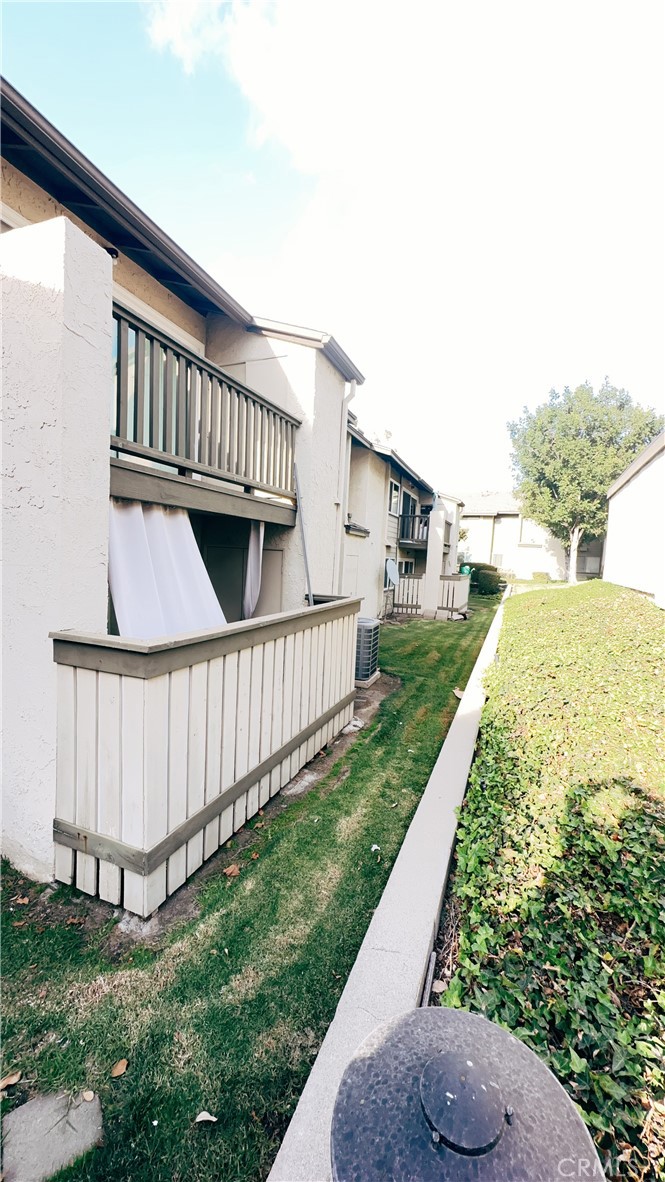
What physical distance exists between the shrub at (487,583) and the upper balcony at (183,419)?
21886 mm

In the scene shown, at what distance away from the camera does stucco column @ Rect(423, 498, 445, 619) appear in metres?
16.4

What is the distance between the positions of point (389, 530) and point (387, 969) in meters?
14.1

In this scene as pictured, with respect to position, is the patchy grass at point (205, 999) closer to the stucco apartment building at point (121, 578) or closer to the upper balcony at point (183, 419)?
the stucco apartment building at point (121, 578)

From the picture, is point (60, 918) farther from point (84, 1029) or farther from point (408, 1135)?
point (408, 1135)

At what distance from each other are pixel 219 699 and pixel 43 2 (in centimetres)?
531

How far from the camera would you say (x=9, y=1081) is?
1.98 metres

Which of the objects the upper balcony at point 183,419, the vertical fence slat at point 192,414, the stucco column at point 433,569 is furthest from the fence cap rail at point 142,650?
the stucco column at point 433,569

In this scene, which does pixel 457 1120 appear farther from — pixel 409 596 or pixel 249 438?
pixel 409 596

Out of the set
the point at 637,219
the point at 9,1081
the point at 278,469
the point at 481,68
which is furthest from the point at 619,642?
the point at 9,1081

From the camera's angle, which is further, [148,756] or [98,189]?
[98,189]

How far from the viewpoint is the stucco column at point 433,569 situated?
16.4 metres

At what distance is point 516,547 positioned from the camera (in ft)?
124

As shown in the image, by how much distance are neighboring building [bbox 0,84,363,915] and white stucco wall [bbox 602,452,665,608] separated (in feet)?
37.7

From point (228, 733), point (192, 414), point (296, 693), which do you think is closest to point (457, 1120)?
point (228, 733)
